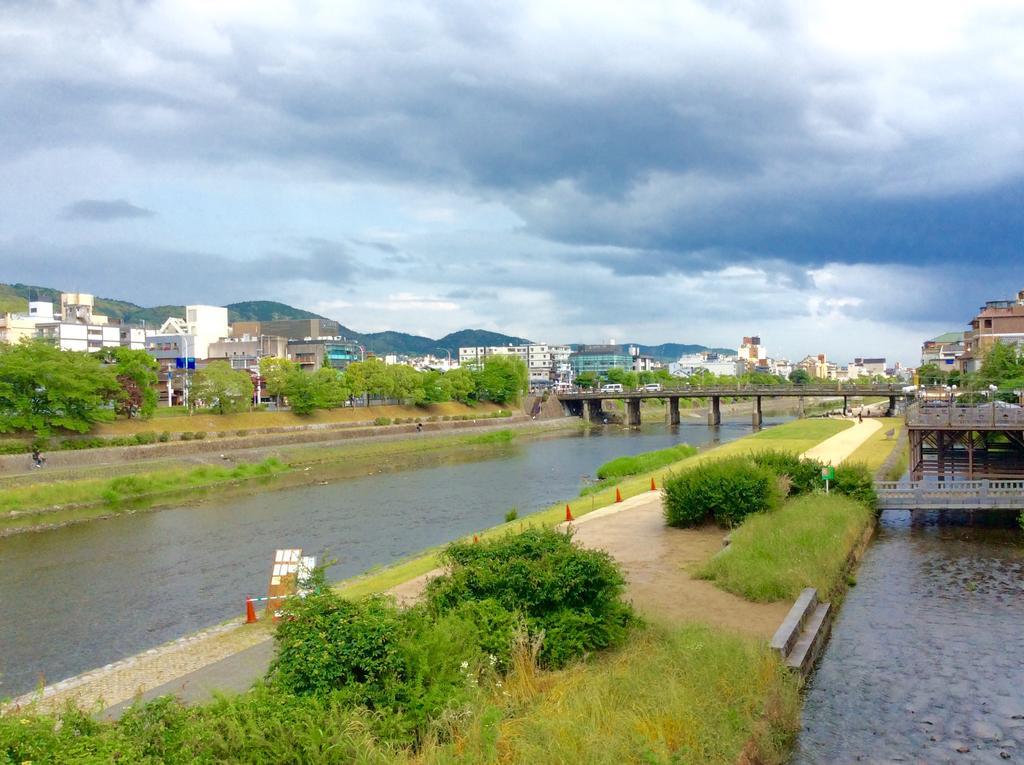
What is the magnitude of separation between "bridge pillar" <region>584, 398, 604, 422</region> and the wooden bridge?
272 feet

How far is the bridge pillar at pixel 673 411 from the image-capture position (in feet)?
337

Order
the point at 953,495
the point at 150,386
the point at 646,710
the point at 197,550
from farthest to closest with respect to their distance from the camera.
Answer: the point at 150,386, the point at 197,550, the point at 953,495, the point at 646,710

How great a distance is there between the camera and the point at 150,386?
63.9 meters

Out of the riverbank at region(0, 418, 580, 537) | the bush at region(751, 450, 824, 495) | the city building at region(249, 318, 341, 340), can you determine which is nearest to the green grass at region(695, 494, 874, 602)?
the bush at region(751, 450, 824, 495)

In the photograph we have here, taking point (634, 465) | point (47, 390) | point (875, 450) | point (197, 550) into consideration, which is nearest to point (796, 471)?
point (634, 465)

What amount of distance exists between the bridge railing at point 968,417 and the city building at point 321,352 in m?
93.9

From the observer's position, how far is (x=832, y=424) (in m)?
73.1

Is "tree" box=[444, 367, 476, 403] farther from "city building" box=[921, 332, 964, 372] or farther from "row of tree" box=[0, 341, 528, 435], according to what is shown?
"city building" box=[921, 332, 964, 372]

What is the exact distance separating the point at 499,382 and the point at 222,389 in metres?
44.2

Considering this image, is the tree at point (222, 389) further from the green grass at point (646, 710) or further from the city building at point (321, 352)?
the green grass at point (646, 710)

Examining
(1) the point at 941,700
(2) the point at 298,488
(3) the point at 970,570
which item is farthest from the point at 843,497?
(2) the point at 298,488

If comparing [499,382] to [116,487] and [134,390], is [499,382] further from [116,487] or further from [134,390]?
[116,487]

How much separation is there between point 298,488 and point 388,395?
4588 centimetres

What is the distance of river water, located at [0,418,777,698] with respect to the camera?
19328mm
